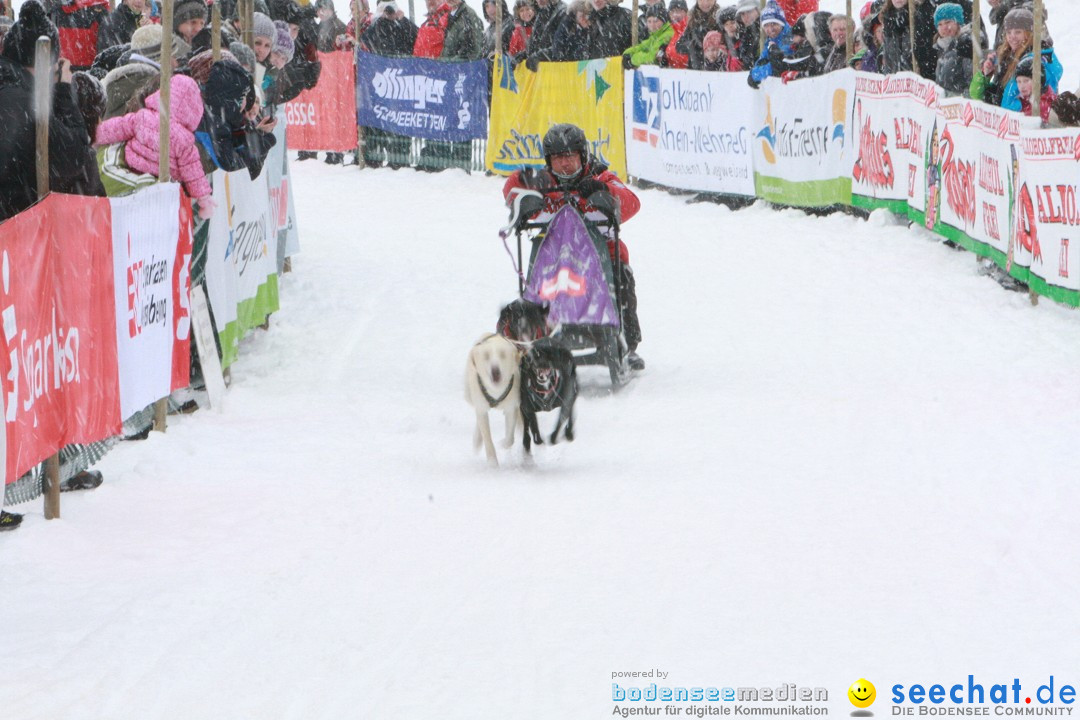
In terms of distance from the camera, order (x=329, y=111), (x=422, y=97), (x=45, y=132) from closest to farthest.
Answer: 1. (x=45, y=132)
2. (x=422, y=97)
3. (x=329, y=111)

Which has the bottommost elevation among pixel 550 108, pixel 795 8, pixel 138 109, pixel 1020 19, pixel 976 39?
pixel 138 109

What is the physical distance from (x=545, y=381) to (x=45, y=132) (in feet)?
7.80

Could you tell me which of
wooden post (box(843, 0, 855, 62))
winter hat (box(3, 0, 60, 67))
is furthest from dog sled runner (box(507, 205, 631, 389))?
wooden post (box(843, 0, 855, 62))

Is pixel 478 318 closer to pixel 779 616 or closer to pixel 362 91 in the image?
pixel 779 616

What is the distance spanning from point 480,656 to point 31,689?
123cm

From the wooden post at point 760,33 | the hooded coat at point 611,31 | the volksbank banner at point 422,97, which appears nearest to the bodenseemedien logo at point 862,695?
the wooden post at point 760,33

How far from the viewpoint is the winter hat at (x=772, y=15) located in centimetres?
1598

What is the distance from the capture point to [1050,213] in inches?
389

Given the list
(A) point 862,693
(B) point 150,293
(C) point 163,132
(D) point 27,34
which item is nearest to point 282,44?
(C) point 163,132

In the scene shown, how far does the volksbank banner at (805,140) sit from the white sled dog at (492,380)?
873cm

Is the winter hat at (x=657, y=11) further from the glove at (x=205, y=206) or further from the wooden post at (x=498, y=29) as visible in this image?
the glove at (x=205, y=206)

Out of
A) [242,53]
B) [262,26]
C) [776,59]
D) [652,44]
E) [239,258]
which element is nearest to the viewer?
[239,258]

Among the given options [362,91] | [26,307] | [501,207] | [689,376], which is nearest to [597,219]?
[689,376]

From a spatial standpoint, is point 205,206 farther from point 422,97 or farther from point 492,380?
point 422,97
